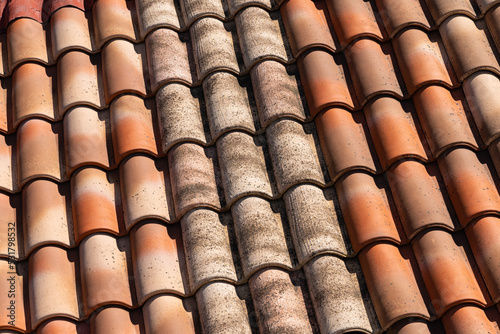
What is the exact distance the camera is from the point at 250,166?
3930 millimetres

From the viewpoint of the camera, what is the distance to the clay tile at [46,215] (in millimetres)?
3811

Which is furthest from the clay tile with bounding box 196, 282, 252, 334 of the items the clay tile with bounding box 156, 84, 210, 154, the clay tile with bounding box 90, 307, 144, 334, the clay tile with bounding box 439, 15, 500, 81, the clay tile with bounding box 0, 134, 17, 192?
the clay tile with bounding box 439, 15, 500, 81

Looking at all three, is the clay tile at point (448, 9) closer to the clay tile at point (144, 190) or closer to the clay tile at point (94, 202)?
the clay tile at point (144, 190)

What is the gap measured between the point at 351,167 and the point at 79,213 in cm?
155

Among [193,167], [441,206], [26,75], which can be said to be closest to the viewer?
[441,206]

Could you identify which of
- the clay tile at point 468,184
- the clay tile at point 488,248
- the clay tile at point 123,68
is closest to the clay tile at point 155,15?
the clay tile at point 123,68

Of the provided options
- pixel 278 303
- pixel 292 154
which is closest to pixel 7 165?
pixel 292 154

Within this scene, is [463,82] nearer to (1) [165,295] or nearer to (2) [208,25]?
(2) [208,25]

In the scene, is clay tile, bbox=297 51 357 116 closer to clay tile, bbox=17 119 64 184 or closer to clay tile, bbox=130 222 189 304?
clay tile, bbox=130 222 189 304

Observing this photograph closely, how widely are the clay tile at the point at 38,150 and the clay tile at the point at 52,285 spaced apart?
0.51 meters

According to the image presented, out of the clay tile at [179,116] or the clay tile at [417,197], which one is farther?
the clay tile at [179,116]

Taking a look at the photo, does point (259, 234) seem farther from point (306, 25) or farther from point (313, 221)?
point (306, 25)

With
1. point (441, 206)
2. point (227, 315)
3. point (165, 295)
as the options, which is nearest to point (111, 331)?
point (165, 295)

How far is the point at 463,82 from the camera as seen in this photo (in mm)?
4152
